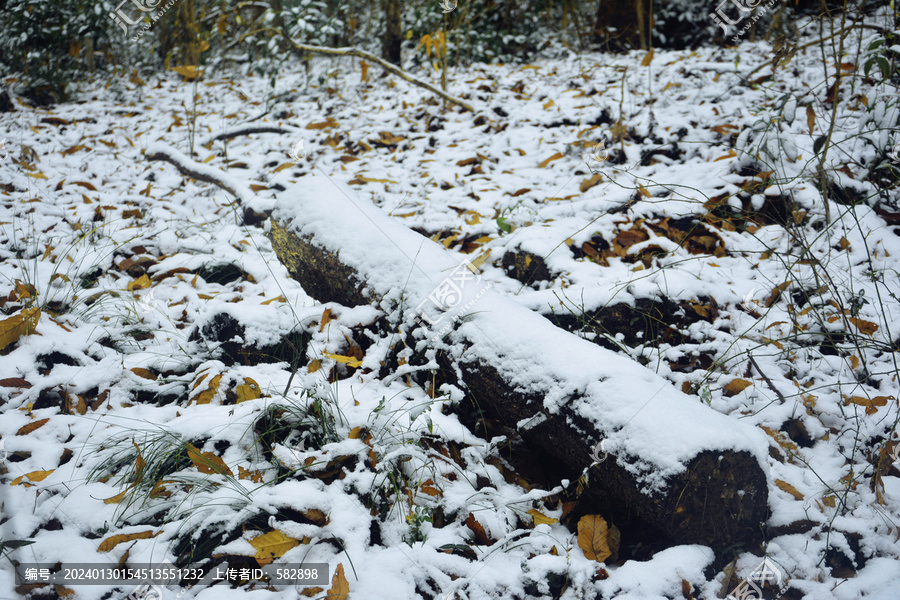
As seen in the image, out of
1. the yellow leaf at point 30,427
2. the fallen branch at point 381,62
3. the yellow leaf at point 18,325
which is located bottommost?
the yellow leaf at point 30,427

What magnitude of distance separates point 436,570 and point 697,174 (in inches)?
111

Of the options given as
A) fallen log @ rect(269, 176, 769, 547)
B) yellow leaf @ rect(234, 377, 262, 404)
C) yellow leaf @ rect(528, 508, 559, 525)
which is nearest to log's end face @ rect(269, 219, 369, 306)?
fallen log @ rect(269, 176, 769, 547)

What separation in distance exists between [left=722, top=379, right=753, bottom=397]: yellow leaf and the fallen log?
384mm

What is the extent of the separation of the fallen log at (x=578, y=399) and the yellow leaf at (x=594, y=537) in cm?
9

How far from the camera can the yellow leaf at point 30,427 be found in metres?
1.53

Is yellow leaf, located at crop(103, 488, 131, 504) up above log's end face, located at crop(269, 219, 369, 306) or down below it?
below

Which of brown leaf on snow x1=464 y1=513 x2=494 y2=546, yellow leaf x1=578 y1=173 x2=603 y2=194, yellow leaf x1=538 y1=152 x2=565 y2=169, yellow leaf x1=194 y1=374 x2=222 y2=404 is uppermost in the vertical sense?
yellow leaf x1=538 y1=152 x2=565 y2=169

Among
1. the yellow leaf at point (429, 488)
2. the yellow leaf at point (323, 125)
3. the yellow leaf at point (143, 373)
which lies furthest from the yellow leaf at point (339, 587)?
the yellow leaf at point (323, 125)

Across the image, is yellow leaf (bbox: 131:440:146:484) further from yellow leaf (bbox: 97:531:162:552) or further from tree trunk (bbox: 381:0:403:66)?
tree trunk (bbox: 381:0:403:66)

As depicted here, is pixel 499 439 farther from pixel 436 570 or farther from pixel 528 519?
pixel 436 570

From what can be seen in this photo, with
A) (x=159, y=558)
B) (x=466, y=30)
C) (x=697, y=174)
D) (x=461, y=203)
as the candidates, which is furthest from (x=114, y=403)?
(x=466, y=30)

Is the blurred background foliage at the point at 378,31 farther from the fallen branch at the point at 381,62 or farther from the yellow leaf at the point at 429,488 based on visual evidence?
the yellow leaf at the point at 429,488

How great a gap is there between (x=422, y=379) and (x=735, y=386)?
1196mm

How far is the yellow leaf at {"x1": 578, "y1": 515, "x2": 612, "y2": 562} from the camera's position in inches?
49.6
